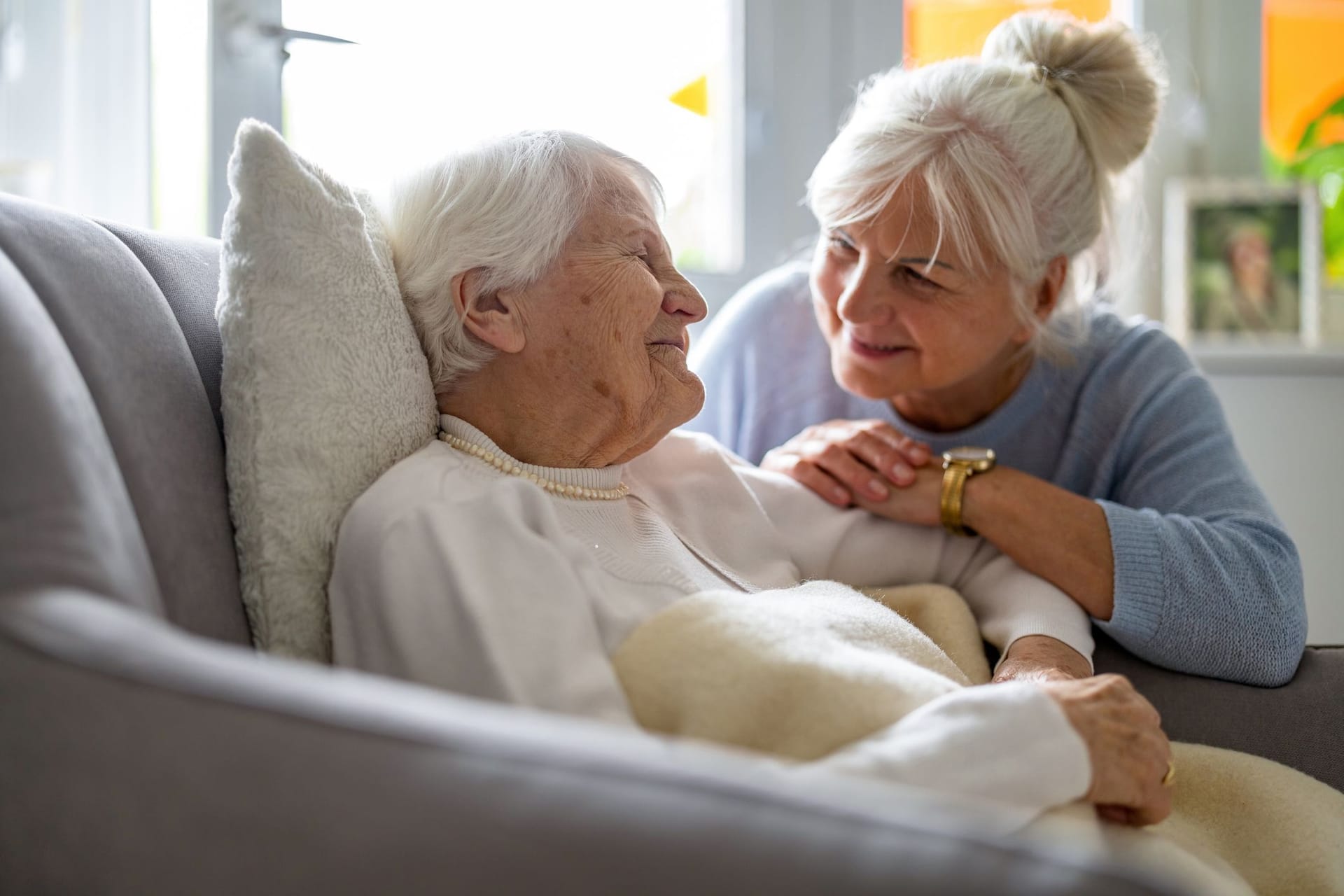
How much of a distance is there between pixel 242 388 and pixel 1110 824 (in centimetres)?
88

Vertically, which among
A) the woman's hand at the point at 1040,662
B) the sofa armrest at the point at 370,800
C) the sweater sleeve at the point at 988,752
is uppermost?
the sofa armrest at the point at 370,800

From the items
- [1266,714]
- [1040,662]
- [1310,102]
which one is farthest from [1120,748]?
[1310,102]

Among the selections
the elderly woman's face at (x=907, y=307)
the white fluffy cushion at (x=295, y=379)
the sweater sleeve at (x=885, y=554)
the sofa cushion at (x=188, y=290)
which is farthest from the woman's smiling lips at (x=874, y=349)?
the sofa cushion at (x=188, y=290)

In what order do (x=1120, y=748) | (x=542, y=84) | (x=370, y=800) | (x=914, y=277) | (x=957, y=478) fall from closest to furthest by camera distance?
(x=370, y=800)
(x=1120, y=748)
(x=957, y=478)
(x=914, y=277)
(x=542, y=84)

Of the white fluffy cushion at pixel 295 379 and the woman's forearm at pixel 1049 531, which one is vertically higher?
the white fluffy cushion at pixel 295 379

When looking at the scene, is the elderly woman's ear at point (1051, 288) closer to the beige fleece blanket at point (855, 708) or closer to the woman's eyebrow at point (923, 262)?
the woman's eyebrow at point (923, 262)

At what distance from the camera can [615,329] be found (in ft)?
4.17

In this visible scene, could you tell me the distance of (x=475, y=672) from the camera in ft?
3.05

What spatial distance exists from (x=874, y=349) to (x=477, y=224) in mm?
676

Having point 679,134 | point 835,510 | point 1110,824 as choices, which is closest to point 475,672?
point 1110,824

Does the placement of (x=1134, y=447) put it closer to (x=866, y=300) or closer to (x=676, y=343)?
(x=866, y=300)

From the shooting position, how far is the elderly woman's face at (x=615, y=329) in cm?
126

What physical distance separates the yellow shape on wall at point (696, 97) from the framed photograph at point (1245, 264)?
3.94ft

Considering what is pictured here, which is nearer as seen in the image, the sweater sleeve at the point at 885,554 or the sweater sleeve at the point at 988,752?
the sweater sleeve at the point at 988,752
